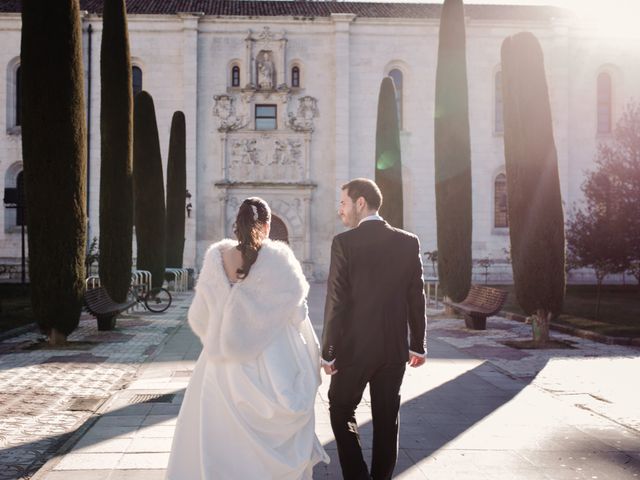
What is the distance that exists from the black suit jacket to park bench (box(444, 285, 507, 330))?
10620 mm

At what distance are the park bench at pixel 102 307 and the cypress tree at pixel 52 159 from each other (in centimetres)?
153

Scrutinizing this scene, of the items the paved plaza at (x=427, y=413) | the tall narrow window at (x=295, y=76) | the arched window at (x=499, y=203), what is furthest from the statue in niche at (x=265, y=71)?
the paved plaza at (x=427, y=413)

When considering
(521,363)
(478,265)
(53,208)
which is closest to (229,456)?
(521,363)

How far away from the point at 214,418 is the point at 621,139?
79.7ft

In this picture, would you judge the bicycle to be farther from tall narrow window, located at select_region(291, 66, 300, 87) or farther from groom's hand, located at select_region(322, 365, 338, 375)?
tall narrow window, located at select_region(291, 66, 300, 87)

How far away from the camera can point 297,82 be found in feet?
119

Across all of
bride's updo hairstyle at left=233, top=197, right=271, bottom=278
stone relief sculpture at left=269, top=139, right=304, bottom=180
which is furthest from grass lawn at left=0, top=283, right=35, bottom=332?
stone relief sculpture at left=269, top=139, right=304, bottom=180

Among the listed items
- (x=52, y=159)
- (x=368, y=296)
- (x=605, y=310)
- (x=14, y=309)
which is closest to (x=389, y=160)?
(x=605, y=310)

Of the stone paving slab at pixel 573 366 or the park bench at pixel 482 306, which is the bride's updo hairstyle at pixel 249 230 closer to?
the stone paving slab at pixel 573 366

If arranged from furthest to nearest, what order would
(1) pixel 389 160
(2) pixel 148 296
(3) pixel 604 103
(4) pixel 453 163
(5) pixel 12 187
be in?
(3) pixel 604 103 → (5) pixel 12 187 → (1) pixel 389 160 → (2) pixel 148 296 → (4) pixel 453 163

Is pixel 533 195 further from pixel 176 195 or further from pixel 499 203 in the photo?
pixel 499 203

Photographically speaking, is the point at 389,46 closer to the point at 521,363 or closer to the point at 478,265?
the point at 478,265

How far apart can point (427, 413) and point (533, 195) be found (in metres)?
7.00

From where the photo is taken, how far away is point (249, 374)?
432 cm
